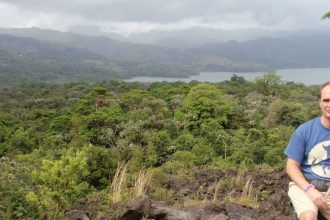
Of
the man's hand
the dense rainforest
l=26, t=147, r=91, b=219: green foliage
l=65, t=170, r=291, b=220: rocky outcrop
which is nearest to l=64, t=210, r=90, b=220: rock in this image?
l=65, t=170, r=291, b=220: rocky outcrop

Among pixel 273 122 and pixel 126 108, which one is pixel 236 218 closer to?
pixel 273 122

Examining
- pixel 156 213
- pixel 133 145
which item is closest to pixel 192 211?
pixel 156 213

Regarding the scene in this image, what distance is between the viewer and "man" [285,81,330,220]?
105 inches

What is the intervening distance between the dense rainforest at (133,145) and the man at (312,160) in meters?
→ 2.45

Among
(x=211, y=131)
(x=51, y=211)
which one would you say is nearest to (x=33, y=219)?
(x=51, y=211)

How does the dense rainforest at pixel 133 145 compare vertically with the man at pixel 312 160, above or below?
below

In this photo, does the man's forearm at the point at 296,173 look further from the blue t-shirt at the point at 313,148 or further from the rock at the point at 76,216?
the rock at the point at 76,216

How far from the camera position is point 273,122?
23.2 meters

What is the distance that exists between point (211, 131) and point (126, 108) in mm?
12831

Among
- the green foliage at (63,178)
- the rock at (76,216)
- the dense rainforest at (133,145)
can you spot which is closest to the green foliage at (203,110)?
the dense rainforest at (133,145)

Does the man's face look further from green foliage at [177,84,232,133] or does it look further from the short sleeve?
green foliage at [177,84,232,133]

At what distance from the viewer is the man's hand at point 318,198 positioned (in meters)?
2.62

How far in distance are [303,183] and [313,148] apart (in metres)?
0.24

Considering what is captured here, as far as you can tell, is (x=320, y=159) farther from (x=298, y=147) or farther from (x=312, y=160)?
(x=298, y=147)
